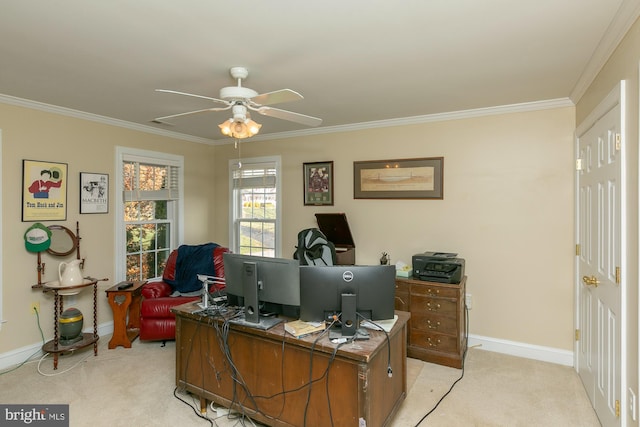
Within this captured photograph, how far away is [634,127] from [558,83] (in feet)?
3.88

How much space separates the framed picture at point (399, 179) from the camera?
145 inches

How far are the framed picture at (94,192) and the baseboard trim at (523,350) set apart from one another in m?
4.28

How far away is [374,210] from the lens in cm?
404

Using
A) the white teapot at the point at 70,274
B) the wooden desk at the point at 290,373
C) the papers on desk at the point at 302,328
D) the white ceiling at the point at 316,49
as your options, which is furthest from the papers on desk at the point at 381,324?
the white teapot at the point at 70,274

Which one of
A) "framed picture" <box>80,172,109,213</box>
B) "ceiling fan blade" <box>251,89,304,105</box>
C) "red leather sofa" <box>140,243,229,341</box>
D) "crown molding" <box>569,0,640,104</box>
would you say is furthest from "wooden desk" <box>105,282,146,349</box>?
"crown molding" <box>569,0,640,104</box>

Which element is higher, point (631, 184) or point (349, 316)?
point (631, 184)

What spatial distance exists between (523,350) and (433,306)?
40.9 inches

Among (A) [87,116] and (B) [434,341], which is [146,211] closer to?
(A) [87,116]

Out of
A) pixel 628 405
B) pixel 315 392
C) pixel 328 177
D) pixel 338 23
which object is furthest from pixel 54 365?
pixel 628 405

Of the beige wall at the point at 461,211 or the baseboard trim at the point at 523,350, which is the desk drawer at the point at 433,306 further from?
the baseboard trim at the point at 523,350

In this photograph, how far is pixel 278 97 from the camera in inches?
79.5

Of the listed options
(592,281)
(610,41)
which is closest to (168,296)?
(592,281)

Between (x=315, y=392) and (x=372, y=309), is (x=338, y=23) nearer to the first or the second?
(x=372, y=309)

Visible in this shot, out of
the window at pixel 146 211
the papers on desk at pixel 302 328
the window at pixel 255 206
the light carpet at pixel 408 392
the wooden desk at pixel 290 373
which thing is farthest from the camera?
the window at pixel 255 206
